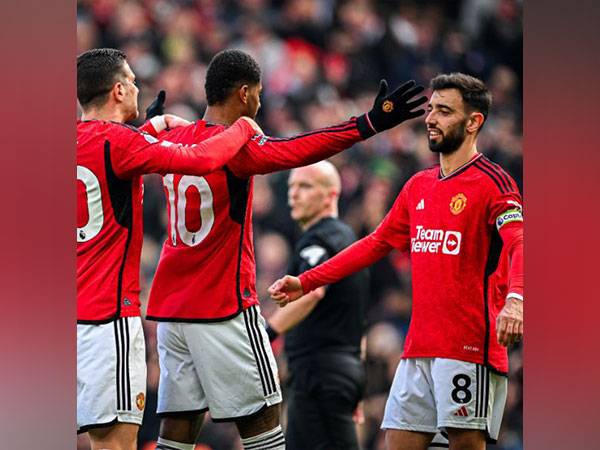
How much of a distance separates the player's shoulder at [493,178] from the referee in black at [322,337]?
151 centimetres

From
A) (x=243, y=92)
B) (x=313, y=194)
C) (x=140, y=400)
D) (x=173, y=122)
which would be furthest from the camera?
(x=313, y=194)

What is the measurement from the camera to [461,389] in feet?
15.4

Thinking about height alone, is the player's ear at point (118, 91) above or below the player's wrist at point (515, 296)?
above

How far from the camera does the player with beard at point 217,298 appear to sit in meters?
4.75

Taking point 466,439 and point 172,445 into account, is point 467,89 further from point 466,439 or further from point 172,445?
point 172,445

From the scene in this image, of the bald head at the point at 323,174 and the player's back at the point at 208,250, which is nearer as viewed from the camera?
the player's back at the point at 208,250

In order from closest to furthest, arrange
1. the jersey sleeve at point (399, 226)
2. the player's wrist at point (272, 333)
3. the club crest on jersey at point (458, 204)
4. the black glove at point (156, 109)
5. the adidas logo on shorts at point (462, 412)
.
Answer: the adidas logo on shorts at point (462, 412), the club crest on jersey at point (458, 204), the jersey sleeve at point (399, 226), the black glove at point (156, 109), the player's wrist at point (272, 333)

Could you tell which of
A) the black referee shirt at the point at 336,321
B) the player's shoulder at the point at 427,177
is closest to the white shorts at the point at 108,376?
the player's shoulder at the point at 427,177

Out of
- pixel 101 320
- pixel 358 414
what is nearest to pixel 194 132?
pixel 101 320

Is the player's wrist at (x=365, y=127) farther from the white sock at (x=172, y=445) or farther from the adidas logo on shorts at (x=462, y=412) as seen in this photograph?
the white sock at (x=172, y=445)

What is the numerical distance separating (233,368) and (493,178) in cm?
131

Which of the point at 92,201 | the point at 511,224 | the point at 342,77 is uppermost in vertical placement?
the point at 342,77

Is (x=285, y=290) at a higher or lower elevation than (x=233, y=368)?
higher
